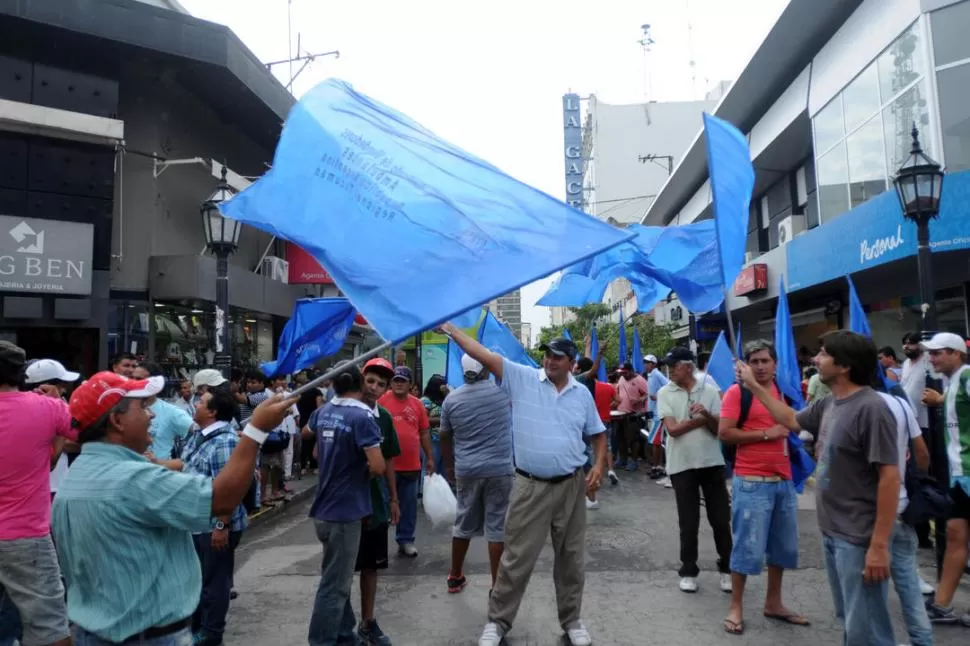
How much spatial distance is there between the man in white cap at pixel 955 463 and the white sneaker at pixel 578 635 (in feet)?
7.80

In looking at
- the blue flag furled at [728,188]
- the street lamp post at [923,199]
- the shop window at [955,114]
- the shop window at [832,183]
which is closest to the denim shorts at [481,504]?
the blue flag furled at [728,188]

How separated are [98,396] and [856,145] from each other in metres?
14.7

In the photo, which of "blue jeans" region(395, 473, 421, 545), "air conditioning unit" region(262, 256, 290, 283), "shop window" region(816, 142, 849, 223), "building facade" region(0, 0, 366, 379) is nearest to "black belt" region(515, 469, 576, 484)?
"blue jeans" region(395, 473, 421, 545)

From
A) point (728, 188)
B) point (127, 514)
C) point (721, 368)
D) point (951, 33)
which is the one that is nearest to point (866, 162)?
point (951, 33)

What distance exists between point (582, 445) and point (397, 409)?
2.88 meters

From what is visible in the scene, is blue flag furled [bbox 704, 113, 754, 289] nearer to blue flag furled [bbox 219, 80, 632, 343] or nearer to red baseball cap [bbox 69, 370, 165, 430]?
blue flag furled [bbox 219, 80, 632, 343]

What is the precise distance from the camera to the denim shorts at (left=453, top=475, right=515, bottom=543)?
5.36 m

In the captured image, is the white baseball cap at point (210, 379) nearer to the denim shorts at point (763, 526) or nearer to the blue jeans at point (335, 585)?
the blue jeans at point (335, 585)

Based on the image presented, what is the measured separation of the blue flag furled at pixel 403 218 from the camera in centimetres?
270

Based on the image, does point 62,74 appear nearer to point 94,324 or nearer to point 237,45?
point 237,45

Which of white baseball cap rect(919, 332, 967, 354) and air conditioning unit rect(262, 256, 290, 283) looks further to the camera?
air conditioning unit rect(262, 256, 290, 283)

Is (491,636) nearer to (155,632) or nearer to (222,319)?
(155,632)

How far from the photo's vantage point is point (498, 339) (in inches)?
330

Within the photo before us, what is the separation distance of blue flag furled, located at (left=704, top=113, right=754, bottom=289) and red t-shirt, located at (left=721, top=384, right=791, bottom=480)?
1003 millimetres
